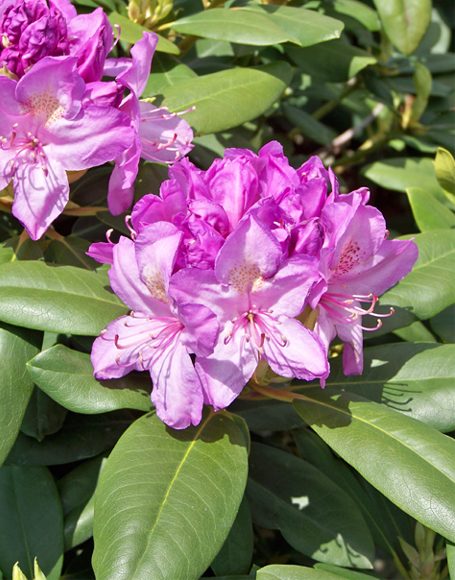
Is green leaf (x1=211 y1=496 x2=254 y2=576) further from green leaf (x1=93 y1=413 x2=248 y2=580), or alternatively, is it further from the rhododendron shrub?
green leaf (x1=93 y1=413 x2=248 y2=580)

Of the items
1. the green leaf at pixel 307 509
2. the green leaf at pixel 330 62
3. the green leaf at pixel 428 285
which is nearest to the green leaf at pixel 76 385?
the green leaf at pixel 307 509

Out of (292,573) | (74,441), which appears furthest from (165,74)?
(292,573)

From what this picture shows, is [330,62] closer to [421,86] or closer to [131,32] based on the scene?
[421,86]

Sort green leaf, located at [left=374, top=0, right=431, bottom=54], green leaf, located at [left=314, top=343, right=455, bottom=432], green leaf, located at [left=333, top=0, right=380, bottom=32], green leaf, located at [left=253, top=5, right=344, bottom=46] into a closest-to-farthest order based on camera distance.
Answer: green leaf, located at [left=314, top=343, right=455, bottom=432] → green leaf, located at [left=253, top=5, right=344, bottom=46] → green leaf, located at [left=374, top=0, right=431, bottom=54] → green leaf, located at [left=333, top=0, right=380, bottom=32]

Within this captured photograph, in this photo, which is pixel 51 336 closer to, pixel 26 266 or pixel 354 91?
pixel 26 266

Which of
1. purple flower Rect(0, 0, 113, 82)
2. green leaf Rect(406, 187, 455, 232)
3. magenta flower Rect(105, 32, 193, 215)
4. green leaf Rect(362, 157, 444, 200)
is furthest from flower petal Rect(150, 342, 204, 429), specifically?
green leaf Rect(362, 157, 444, 200)

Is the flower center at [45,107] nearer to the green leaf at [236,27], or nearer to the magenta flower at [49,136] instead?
the magenta flower at [49,136]

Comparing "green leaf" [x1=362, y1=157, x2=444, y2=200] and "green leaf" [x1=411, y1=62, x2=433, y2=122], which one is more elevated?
"green leaf" [x1=411, y1=62, x2=433, y2=122]
